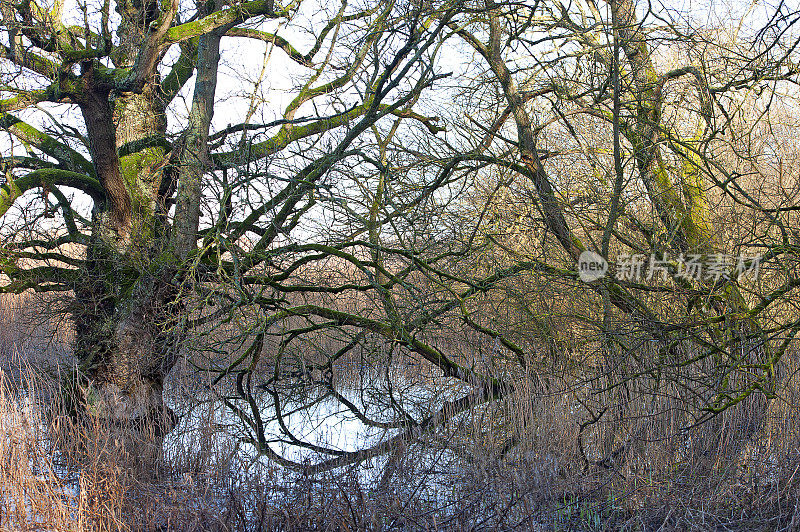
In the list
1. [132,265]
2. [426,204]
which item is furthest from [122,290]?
[426,204]

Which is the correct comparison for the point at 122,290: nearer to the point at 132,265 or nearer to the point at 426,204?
the point at 132,265

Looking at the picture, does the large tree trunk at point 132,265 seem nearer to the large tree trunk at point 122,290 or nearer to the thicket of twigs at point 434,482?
the large tree trunk at point 122,290

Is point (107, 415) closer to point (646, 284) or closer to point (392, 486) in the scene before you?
point (392, 486)

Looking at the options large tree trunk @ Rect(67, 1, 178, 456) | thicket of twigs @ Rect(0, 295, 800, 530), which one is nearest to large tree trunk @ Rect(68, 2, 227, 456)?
large tree trunk @ Rect(67, 1, 178, 456)

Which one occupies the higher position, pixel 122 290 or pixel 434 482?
pixel 122 290

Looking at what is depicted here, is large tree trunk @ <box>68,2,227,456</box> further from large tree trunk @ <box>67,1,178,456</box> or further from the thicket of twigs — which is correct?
the thicket of twigs

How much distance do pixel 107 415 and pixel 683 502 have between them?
18.1ft

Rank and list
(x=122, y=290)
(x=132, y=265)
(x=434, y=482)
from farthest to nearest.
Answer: (x=122, y=290), (x=132, y=265), (x=434, y=482)

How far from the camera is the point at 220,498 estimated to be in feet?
16.0

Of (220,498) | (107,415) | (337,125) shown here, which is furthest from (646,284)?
(107,415)

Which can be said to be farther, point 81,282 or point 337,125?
point 81,282

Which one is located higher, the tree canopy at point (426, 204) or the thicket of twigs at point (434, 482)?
the tree canopy at point (426, 204)

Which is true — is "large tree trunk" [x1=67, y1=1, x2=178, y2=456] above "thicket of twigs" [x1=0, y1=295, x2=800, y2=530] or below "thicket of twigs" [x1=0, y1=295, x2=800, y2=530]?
above

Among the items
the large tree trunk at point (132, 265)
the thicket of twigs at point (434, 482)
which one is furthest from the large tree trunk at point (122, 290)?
the thicket of twigs at point (434, 482)
